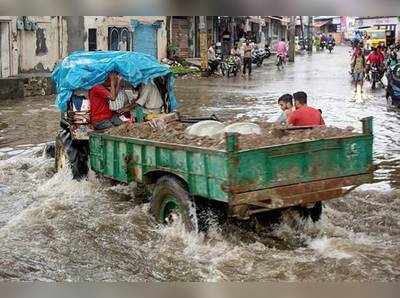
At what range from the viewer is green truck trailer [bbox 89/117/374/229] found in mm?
3676

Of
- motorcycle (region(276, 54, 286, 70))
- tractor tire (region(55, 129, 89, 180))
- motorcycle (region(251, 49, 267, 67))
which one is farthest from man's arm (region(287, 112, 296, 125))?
motorcycle (region(251, 49, 267, 67))

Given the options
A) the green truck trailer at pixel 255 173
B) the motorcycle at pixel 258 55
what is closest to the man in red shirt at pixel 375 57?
the motorcycle at pixel 258 55

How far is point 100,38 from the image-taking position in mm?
10312

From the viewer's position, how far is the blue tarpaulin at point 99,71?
18.2ft

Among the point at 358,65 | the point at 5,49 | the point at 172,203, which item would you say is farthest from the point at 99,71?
the point at 5,49

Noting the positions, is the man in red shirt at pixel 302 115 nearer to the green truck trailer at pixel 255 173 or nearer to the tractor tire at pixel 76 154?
the green truck trailer at pixel 255 173

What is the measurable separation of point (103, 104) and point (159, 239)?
1.71 meters

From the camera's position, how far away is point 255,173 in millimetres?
3721

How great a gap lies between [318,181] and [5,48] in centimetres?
1126

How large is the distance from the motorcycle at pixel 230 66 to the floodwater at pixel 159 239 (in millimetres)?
8828

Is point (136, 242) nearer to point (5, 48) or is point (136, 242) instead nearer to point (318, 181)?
point (318, 181)

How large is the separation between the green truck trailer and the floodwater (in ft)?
1.05

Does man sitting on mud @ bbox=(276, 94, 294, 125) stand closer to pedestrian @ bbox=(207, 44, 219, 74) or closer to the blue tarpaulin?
the blue tarpaulin

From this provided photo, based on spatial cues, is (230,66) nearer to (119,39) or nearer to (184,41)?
(184,41)
